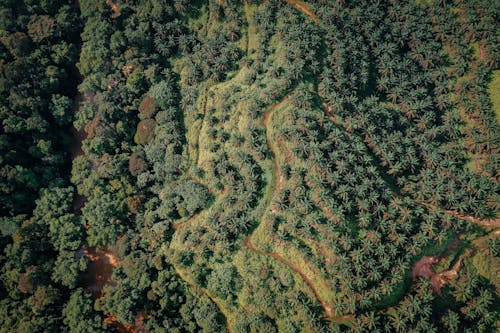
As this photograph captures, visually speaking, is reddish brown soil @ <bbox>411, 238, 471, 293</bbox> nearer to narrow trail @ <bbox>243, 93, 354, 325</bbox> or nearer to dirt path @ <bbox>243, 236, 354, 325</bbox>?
dirt path @ <bbox>243, 236, 354, 325</bbox>

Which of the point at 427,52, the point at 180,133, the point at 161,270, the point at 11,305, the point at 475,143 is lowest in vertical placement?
the point at 11,305

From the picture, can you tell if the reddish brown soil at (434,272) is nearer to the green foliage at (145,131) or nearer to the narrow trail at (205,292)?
the narrow trail at (205,292)

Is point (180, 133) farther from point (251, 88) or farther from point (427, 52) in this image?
point (427, 52)

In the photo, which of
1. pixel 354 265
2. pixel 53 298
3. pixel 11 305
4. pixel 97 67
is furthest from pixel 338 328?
pixel 97 67

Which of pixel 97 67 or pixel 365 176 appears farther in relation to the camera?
pixel 97 67

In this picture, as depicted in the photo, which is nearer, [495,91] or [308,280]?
[308,280]

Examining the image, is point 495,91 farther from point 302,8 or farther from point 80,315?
point 80,315

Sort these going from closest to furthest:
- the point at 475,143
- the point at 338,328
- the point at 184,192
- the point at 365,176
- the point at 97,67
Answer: the point at 338,328, the point at 365,176, the point at 184,192, the point at 475,143, the point at 97,67

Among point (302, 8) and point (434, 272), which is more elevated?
point (302, 8)

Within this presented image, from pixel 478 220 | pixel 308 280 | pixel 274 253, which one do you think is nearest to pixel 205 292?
pixel 274 253

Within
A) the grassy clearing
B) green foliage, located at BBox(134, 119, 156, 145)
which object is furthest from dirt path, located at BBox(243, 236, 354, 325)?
the grassy clearing
